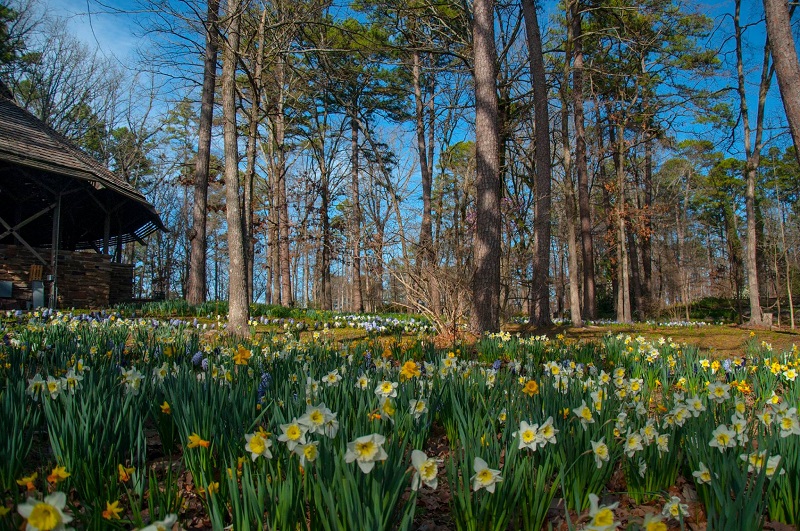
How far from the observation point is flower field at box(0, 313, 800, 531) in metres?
1.34

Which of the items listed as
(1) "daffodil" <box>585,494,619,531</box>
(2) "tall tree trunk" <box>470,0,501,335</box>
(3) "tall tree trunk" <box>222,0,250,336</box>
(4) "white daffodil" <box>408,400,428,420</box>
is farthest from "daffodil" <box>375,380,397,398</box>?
(2) "tall tree trunk" <box>470,0,501,335</box>

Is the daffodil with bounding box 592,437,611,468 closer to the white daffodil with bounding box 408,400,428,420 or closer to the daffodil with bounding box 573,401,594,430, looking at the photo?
the daffodil with bounding box 573,401,594,430

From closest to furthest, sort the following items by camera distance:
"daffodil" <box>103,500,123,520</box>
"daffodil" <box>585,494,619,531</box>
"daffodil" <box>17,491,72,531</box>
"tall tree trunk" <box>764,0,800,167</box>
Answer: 1. "daffodil" <box>17,491,72,531</box>
2. "daffodil" <box>585,494,619,531</box>
3. "daffodil" <box>103,500,123,520</box>
4. "tall tree trunk" <box>764,0,800,167</box>

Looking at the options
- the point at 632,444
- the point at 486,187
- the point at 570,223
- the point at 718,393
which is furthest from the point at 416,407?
the point at 570,223

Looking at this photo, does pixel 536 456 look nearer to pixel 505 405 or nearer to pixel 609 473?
pixel 609 473

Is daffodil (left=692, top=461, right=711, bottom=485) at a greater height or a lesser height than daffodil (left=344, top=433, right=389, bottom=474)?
lesser

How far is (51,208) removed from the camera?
1318 centimetres

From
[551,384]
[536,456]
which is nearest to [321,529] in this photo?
[536,456]

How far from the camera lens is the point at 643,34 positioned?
11.0 m

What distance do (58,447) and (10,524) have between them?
263 millimetres

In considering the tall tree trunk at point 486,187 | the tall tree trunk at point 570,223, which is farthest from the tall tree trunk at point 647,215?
the tall tree trunk at point 486,187

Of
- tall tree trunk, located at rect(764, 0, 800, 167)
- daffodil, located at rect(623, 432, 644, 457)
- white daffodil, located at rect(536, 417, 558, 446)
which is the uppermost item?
tall tree trunk, located at rect(764, 0, 800, 167)

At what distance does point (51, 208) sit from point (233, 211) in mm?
10053

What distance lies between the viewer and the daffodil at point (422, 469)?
1.33 m
